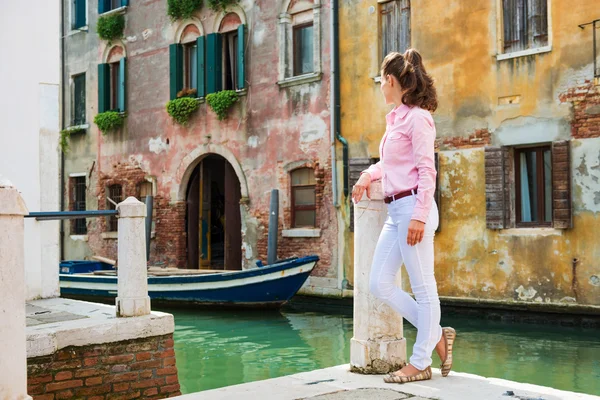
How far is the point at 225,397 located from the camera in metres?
4.29

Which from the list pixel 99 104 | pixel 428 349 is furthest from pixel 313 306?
pixel 428 349

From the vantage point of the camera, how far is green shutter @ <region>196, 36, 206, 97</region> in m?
17.5

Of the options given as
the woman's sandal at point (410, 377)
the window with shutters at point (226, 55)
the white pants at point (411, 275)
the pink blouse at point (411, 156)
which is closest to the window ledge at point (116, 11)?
the window with shutters at point (226, 55)

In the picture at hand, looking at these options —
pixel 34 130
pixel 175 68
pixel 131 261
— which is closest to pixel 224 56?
pixel 175 68

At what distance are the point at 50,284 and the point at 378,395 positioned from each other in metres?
5.41

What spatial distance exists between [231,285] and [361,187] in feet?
31.4

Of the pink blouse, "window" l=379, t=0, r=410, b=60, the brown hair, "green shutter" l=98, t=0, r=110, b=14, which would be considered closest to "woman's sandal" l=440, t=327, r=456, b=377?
the pink blouse

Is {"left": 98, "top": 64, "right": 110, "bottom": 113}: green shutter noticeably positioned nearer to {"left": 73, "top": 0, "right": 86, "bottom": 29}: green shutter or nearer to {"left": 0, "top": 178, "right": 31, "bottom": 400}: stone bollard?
{"left": 73, "top": 0, "right": 86, "bottom": 29}: green shutter

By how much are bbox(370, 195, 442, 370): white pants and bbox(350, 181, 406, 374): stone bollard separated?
0.28 meters

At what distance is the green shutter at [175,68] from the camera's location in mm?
18125

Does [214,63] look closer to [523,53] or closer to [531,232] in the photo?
[523,53]

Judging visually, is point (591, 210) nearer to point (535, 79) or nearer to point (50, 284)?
point (535, 79)

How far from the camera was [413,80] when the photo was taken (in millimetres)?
4551

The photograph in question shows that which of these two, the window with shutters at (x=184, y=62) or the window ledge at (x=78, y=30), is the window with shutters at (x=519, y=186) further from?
the window ledge at (x=78, y=30)
